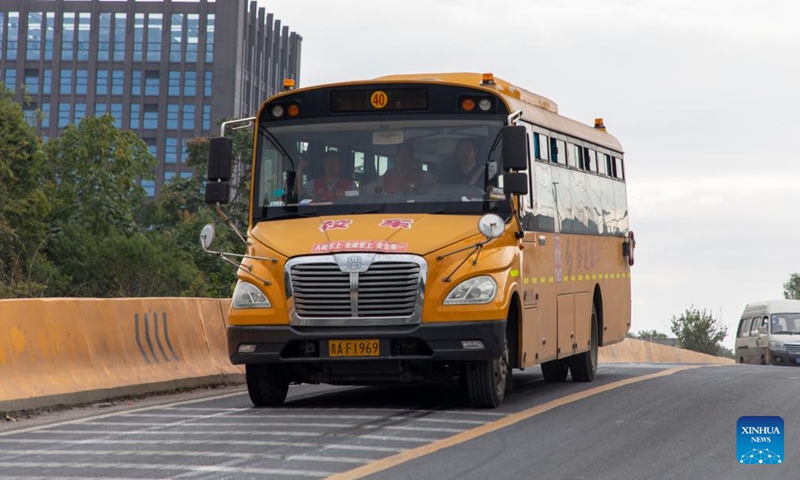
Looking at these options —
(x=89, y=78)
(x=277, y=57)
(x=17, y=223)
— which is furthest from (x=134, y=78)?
(x=17, y=223)

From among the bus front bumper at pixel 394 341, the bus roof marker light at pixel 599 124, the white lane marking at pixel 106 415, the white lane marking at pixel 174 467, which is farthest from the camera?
the bus roof marker light at pixel 599 124

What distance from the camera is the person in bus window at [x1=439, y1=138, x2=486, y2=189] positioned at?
1306cm

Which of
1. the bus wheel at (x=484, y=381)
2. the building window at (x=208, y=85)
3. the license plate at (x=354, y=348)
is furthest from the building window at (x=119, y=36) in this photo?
the license plate at (x=354, y=348)

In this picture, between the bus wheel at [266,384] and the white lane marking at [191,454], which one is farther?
the bus wheel at [266,384]

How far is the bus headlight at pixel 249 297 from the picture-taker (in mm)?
12570

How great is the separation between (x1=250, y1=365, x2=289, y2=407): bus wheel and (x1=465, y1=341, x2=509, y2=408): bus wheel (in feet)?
5.98

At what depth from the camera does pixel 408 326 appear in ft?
40.0

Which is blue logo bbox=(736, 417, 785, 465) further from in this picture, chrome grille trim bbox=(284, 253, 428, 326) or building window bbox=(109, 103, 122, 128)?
building window bbox=(109, 103, 122, 128)

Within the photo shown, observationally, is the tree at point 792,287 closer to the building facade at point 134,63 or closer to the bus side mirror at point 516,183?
the building facade at point 134,63

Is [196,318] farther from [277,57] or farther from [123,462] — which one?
[277,57]

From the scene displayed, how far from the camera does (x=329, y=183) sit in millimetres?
13289

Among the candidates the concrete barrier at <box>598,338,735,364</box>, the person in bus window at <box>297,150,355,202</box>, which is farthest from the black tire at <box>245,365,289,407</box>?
the concrete barrier at <box>598,338,735,364</box>

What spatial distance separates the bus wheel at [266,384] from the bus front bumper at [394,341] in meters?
0.58

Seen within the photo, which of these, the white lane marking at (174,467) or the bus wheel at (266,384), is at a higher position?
the bus wheel at (266,384)
